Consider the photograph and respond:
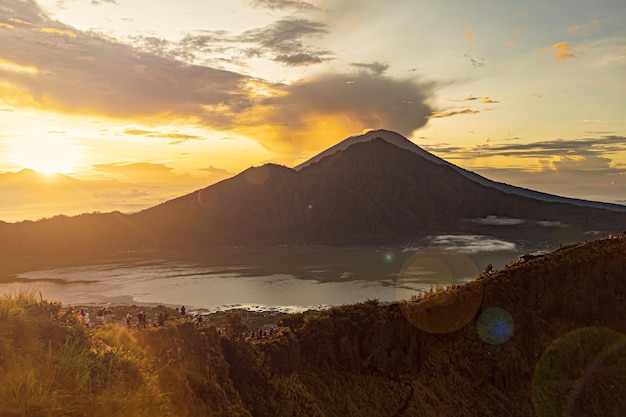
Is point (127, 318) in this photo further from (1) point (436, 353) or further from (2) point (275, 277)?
(2) point (275, 277)

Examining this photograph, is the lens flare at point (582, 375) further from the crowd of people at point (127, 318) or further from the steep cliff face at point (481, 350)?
the crowd of people at point (127, 318)

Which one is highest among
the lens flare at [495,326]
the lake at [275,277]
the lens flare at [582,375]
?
the lens flare at [495,326]

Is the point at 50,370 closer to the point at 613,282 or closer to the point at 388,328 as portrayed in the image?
the point at 388,328

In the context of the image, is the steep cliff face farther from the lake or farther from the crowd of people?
the lake

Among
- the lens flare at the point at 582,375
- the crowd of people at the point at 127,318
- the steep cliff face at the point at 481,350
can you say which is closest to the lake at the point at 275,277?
the crowd of people at the point at 127,318

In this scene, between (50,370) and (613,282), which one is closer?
(50,370)

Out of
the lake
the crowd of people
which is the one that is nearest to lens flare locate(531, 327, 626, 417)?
the crowd of people

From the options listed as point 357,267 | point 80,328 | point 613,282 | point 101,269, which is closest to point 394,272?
point 357,267
